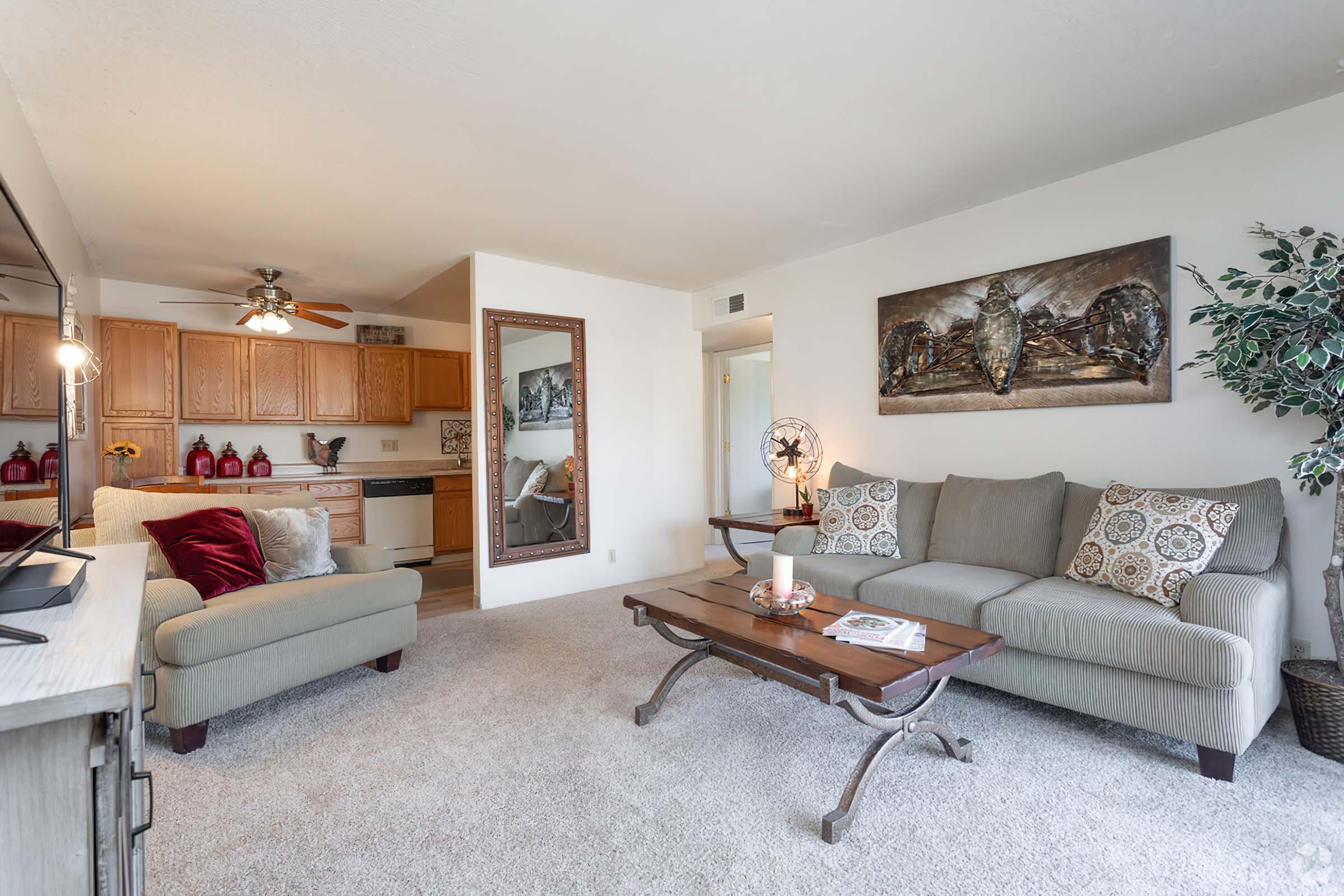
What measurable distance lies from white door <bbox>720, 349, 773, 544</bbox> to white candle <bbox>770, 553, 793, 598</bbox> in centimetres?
486

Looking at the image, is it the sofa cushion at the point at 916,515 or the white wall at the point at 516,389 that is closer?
the sofa cushion at the point at 916,515

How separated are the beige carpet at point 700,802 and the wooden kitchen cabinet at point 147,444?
9.88 feet

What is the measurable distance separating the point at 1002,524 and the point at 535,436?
305 cm

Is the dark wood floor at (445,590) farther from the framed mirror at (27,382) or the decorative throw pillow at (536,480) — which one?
the framed mirror at (27,382)

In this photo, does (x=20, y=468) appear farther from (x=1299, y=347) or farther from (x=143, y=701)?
(x=1299, y=347)

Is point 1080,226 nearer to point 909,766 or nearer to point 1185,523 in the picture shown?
point 1185,523

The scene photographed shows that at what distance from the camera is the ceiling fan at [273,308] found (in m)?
4.36

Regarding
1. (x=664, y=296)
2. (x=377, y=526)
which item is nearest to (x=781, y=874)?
(x=664, y=296)

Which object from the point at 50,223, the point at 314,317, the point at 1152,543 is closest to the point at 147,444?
the point at 314,317

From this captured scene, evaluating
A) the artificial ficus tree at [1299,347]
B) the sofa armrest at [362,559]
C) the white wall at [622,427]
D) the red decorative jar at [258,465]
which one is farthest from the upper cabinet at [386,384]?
the artificial ficus tree at [1299,347]

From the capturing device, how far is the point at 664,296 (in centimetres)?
538

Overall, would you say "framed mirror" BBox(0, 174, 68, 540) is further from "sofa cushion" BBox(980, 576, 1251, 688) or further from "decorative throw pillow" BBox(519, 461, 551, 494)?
"decorative throw pillow" BBox(519, 461, 551, 494)

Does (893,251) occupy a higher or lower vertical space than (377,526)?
higher

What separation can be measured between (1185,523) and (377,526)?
5715 mm
